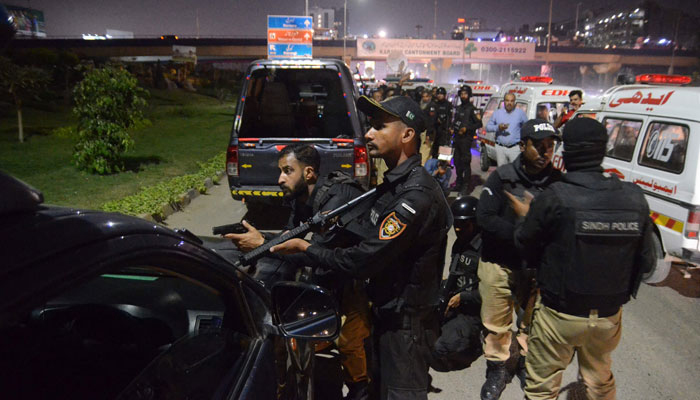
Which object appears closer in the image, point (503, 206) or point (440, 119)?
point (503, 206)

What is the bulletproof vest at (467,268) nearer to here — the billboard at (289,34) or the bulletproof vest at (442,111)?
the bulletproof vest at (442,111)

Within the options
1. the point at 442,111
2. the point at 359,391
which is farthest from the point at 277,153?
the point at 442,111

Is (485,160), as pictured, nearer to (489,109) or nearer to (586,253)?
(489,109)

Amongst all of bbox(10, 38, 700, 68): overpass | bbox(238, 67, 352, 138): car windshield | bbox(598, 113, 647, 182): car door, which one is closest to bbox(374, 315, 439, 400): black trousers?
bbox(598, 113, 647, 182): car door

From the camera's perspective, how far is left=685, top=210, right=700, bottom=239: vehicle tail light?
14.9 feet

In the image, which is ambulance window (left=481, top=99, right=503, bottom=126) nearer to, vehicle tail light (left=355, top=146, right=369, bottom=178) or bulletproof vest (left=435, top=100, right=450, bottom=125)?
bulletproof vest (left=435, top=100, right=450, bottom=125)

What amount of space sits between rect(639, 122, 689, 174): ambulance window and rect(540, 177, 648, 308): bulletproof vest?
2997mm

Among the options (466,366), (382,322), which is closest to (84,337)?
(382,322)

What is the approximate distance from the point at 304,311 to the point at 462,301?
2153mm

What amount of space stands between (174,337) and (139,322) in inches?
5.3

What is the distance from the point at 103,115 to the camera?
9.41 m

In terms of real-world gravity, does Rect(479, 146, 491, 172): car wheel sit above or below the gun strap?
below

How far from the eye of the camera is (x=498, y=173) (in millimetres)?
3293

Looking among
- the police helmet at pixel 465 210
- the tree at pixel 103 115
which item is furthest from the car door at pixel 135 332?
the tree at pixel 103 115
